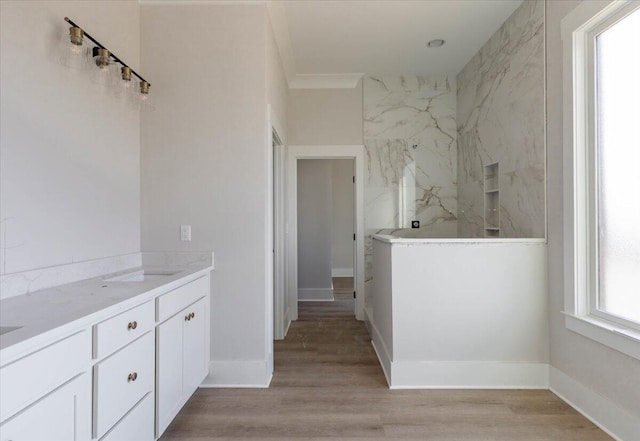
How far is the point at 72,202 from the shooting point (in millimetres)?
1937

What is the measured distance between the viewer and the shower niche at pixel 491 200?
11.3ft

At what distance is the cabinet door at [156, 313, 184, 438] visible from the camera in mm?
1818

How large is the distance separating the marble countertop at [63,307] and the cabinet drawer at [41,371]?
32 mm

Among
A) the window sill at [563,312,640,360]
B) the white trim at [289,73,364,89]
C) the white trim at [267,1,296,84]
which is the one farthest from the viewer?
the white trim at [289,73,364,89]

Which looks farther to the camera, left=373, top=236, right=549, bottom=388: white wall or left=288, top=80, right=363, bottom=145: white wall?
left=288, top=80, right=363, bottom=145: white wall

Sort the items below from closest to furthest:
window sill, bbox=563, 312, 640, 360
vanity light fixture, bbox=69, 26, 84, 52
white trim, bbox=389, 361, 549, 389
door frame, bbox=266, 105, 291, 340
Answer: vanity light fixture, bbox=69, 26, 84, 52, window sill, bbox=563, 312, 640, 360, white trim, bbox=389, 361, 549, 389, door frame, bbox=266, 105, 291, 340

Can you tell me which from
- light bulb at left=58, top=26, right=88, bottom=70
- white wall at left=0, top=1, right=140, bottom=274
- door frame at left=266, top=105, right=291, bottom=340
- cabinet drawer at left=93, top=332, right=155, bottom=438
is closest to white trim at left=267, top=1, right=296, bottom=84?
door frame at left=266, top=105, right=291, bottom=340

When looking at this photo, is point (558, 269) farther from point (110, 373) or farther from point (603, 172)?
point (110, 373)

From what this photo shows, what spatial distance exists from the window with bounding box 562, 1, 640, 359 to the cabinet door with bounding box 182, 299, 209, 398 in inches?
96.1

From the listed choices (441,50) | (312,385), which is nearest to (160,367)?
(312,385)

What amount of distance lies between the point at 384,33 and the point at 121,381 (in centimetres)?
338

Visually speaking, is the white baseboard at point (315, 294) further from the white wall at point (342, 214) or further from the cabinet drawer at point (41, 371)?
the cabinet drawer at point (41, 371)

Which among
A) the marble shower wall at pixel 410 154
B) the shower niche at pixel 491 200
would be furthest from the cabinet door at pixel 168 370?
the shower niche at pixel 491 200

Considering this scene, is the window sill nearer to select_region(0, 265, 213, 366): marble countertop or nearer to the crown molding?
select_region(0, 265, 213, 366): marble countertop
